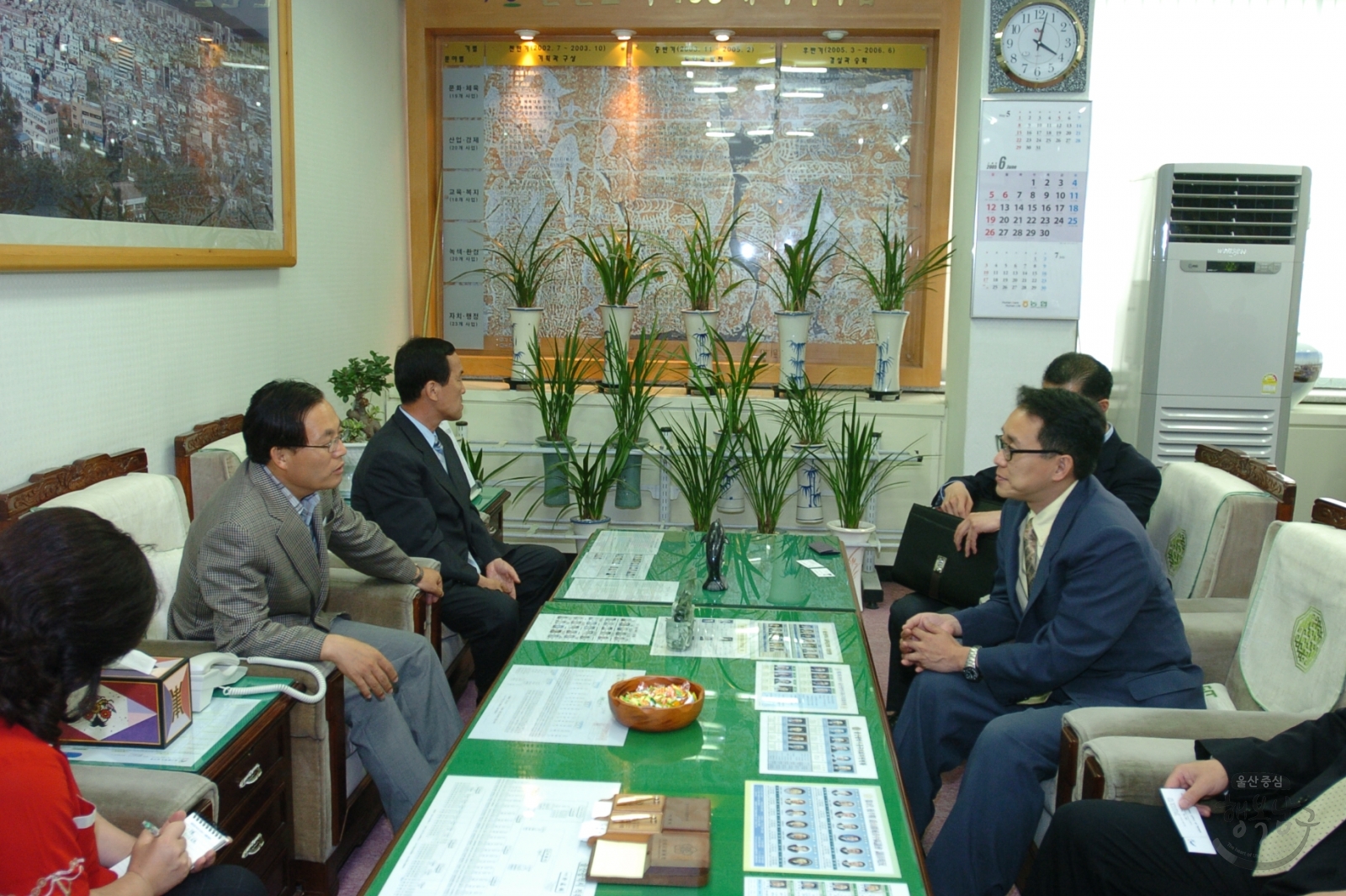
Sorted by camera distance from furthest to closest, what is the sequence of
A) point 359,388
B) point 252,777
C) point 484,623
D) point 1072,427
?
point 359,388, point 484,623, point 1072,427, point 252,777

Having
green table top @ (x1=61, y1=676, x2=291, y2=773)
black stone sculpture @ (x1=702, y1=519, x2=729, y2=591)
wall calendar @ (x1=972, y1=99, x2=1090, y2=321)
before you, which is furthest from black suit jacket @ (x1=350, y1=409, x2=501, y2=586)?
wall calendar @ (x1=972, y1=99, x2=1090, y2=321)

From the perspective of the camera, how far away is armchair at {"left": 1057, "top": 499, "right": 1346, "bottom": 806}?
205cm

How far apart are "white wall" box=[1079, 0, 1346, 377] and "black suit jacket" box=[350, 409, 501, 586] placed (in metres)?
3.25

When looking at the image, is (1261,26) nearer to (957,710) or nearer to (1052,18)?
(1052,18)

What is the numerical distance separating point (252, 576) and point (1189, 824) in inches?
77.9

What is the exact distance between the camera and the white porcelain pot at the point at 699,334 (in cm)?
480

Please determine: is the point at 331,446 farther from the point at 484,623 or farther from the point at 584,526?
the point at 584,526

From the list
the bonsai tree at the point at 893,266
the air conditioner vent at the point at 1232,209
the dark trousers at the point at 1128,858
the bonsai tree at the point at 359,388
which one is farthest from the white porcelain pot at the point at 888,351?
the dark trousers at the point at 1128,858

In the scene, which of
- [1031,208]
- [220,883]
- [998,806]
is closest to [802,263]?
[1031,208]

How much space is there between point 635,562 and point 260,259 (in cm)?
166

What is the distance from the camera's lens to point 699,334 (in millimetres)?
4832

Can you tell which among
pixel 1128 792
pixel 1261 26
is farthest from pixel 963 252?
pixel 1128 792

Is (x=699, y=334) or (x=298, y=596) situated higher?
(x=699, y=334)

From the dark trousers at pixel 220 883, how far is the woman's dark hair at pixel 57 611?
1.40 ft
